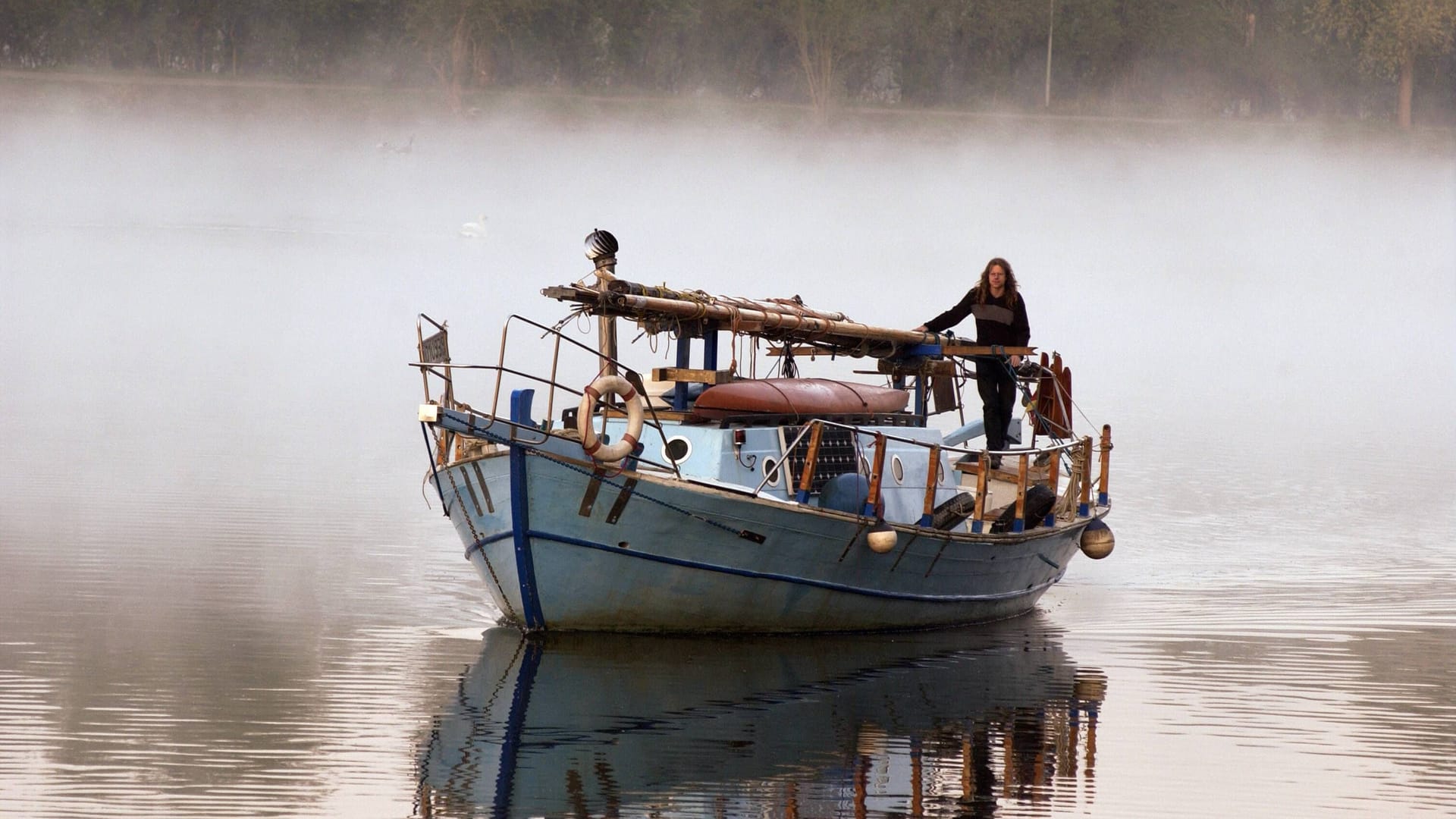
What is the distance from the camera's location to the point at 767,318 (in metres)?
20.0

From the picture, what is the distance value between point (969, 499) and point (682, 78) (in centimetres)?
11370

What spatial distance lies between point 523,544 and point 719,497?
1832 mm

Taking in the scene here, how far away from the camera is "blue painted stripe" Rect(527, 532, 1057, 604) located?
18.2 metres

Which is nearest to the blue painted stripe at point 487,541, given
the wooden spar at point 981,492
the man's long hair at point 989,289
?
the wooden spar at point 981,492

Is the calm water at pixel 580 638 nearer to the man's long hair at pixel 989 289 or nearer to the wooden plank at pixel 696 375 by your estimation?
the wooden plank at pixel 696 375

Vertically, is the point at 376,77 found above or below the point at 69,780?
above

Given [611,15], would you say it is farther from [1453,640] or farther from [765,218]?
[1453,640]

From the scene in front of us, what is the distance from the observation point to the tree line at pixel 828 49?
128 m

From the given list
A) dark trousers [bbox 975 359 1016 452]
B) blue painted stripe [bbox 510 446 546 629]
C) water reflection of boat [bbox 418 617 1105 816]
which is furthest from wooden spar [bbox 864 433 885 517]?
dark trousers [bbox 975 359 1016 452]

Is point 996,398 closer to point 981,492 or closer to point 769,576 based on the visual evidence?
point 981,492

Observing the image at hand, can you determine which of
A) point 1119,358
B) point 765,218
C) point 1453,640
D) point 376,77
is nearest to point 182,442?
point 1453,640

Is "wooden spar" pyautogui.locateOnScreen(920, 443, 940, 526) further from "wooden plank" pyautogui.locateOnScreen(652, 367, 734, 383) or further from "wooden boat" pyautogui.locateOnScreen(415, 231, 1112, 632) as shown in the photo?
"wooden plank" pyautogui.locateOnScreen(652, 367, 734, 383)

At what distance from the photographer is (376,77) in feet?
424

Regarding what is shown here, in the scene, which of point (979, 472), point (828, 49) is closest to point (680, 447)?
point (979, 472)
